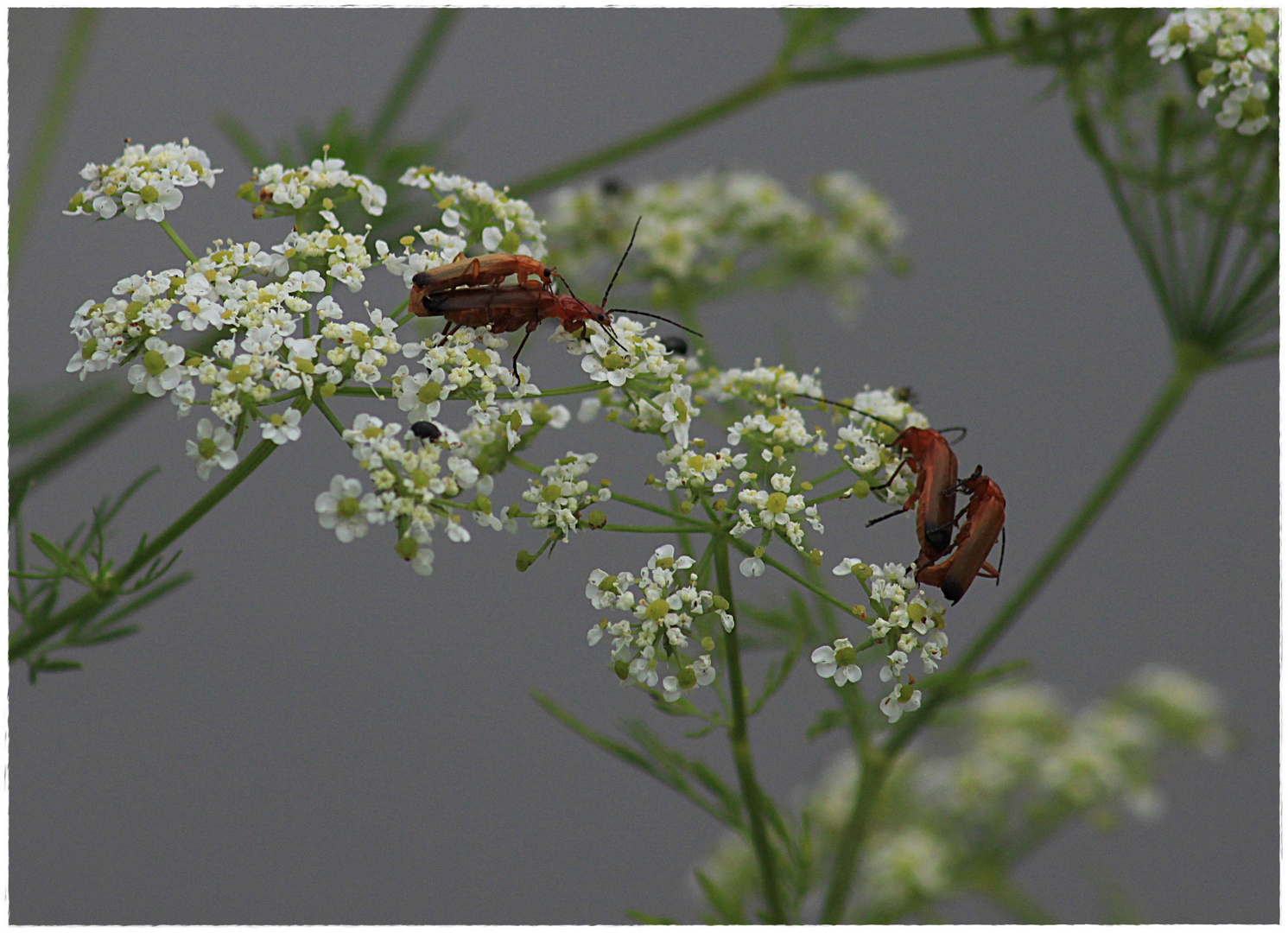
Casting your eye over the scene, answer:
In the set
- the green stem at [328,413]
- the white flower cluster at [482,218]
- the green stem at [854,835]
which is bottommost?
the green stem at [854,835]

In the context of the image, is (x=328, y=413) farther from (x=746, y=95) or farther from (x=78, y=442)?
(x=746, y=95)

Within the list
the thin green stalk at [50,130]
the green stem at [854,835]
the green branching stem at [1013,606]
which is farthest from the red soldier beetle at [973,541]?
the thin green stalk at [50,130]

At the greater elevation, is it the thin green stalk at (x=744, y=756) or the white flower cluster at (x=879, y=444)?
the white flower cluster at (x=879, y=444)

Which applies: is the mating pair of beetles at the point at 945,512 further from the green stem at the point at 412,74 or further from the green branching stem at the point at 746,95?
the green stem at the point at 412,74

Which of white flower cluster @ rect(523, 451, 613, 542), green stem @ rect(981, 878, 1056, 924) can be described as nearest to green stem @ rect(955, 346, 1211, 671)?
white flower cluster @ rect(523, 451, 613, 542)

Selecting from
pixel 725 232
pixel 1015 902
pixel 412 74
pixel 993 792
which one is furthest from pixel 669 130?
pixel 1015 902

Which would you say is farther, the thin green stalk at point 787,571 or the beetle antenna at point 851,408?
the beetle antenna at point 851,408
